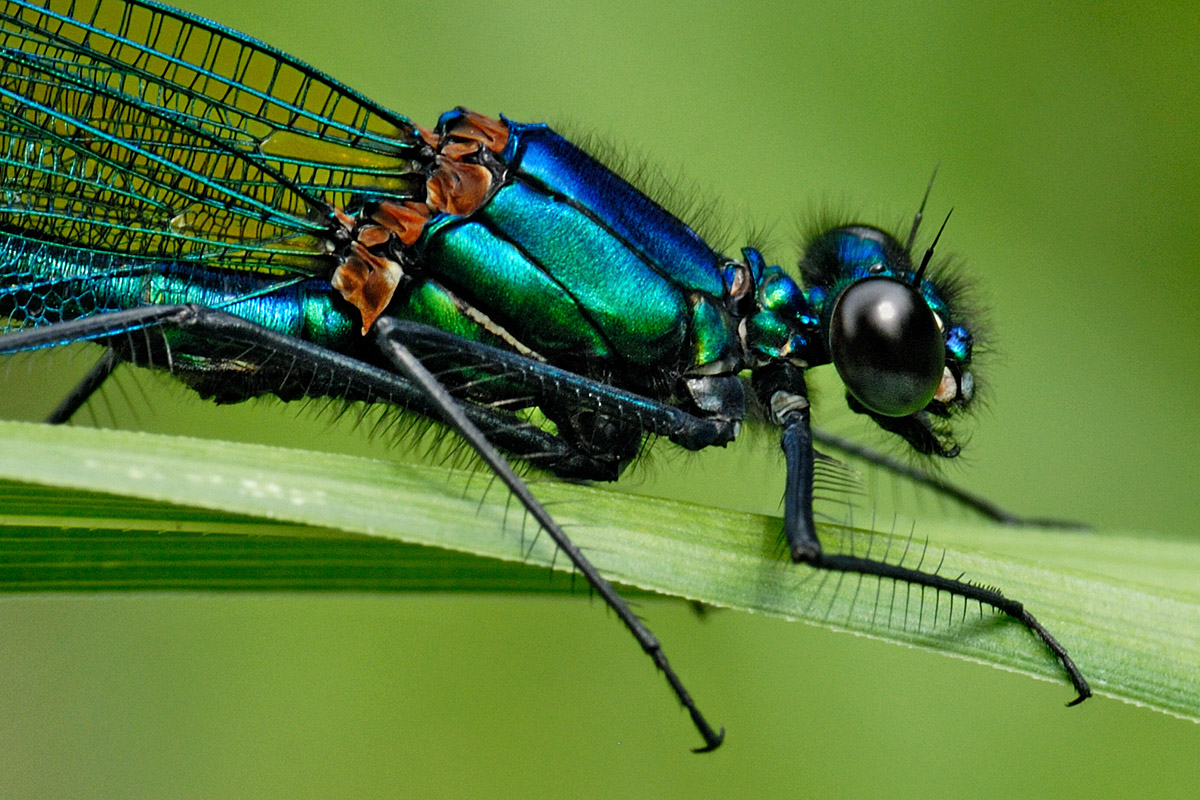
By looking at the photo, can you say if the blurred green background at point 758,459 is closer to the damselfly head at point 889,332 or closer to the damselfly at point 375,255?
the damselfly head at point 889,332

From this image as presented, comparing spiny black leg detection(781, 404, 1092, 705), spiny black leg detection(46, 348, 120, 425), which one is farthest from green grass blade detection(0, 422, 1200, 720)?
spiny black leg detection(46, 348, 120, 425)

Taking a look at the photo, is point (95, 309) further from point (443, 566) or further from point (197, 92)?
point (443, 566)

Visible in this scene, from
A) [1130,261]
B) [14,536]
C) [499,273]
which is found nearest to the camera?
[14,536]

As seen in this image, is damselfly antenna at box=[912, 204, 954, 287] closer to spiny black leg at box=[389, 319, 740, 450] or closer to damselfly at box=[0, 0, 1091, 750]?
damselfly at box=[0, 0, 1091, 750]

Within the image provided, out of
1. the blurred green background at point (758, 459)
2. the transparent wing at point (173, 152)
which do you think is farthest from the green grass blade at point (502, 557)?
the blurred green background at point (758, 459)

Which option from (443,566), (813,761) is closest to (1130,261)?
(813,761)
